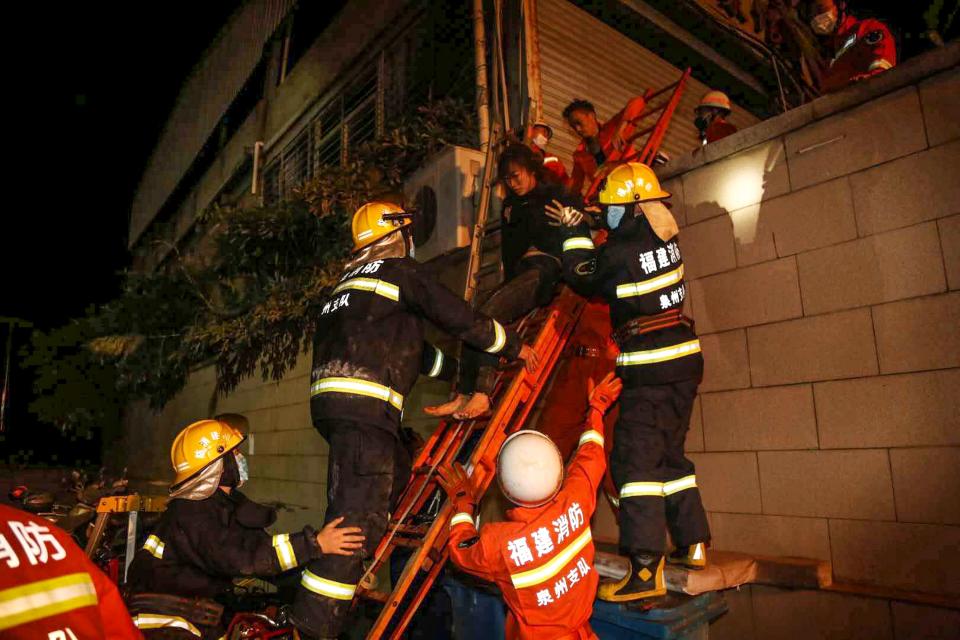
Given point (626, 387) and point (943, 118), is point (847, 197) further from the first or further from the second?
point (626, 387)

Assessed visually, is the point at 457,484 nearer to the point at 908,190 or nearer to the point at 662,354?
the point at 662,354

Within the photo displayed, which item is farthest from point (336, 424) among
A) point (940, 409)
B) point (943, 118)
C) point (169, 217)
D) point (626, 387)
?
point (169, 217)

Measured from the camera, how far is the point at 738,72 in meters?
8.23

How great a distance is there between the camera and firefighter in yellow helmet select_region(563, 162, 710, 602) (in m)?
2.73

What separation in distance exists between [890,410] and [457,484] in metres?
2.15

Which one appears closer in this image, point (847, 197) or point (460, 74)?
point (847, 197)

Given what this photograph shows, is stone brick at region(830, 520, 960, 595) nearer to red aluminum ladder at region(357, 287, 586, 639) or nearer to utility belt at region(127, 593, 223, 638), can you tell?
red aluminum ladder at region(357, 287, 586, 639)

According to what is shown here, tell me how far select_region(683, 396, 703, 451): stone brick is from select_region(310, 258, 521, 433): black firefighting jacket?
1212mm

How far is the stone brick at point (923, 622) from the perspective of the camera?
8.03 ft

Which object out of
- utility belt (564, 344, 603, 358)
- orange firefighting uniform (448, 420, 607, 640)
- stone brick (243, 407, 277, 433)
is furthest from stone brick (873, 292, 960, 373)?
stone brick (243, 407, 277, 433)

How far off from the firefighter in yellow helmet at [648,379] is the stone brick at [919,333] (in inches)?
34.0

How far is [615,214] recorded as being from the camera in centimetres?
324

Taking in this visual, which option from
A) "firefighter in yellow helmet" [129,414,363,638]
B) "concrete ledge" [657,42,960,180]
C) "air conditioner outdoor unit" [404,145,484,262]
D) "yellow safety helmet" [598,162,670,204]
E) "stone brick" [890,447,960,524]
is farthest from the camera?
"air conditioner outdoor unit" [404,145,484,262]

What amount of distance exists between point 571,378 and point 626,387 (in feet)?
3.18
